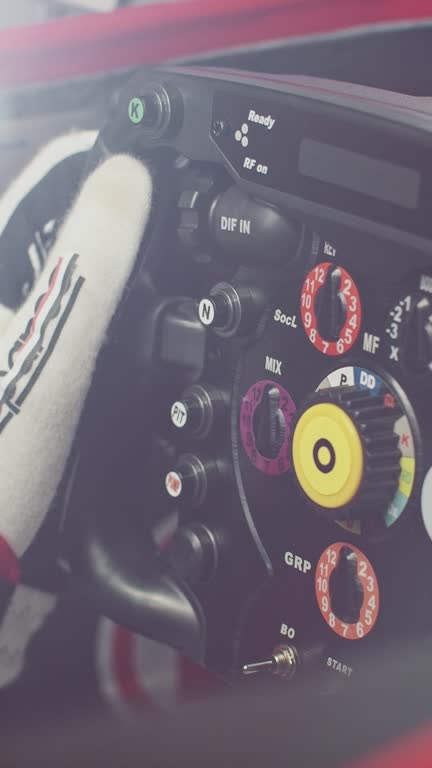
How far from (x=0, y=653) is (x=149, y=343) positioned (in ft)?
0.72

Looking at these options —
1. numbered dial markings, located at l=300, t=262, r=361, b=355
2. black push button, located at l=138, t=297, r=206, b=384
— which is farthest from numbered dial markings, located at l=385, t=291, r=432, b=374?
black push button, located at l=138, t=297, r=206, b=384

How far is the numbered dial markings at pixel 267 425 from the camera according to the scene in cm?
45

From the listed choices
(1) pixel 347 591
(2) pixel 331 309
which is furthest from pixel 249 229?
(1) pixel 347 591

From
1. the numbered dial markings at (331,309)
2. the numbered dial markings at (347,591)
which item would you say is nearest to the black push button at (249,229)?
the numbered dial markings at (331,309)

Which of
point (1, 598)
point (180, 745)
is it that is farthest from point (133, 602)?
point (180, 745)

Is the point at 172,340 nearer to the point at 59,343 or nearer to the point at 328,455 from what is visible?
the point at 59,343

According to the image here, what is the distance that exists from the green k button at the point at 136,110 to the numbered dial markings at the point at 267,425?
0.54ft

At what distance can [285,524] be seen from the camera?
1.49 feet

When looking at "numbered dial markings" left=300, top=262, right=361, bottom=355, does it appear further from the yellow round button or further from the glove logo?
the glove logo

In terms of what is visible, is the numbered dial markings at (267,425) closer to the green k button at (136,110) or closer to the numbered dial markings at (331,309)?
the numbered dial markings at (331,309)

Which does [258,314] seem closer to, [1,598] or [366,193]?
[366,193]

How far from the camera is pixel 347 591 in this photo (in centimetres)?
42

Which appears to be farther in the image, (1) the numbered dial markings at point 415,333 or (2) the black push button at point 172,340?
(2) the black push button at point 172,340

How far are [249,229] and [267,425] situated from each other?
0.09 metres
